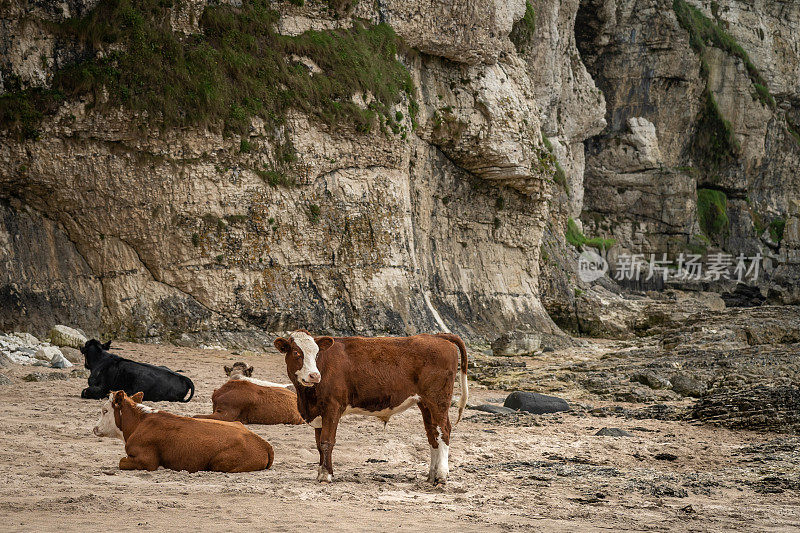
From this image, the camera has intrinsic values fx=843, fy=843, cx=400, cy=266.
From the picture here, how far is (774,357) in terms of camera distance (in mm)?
23141

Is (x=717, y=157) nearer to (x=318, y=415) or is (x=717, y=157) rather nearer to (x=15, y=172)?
(x=15, y=172)

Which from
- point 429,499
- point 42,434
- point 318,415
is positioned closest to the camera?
point 429,499

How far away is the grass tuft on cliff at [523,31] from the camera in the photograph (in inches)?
1671

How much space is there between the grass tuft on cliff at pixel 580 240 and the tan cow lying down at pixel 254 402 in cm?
4289

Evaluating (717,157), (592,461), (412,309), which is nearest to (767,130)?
(717,157)

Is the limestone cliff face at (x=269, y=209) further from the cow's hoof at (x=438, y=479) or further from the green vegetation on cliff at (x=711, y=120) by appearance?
the green vegetation on cliff at (x=711, y=120)

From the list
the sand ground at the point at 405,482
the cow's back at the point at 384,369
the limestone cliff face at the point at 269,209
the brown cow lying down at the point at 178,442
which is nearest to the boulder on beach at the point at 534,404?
the sand ground at the point at 405,482

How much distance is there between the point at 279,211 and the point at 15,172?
7447mm

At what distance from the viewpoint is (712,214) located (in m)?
70.8

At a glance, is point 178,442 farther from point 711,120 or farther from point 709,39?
point 709,39

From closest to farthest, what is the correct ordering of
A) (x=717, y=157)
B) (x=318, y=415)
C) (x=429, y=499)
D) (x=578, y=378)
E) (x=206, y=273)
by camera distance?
(x=429, y=499), (x=318, y=415), (x=578, y=378), (x=206, y=273), (x=717, y=157)

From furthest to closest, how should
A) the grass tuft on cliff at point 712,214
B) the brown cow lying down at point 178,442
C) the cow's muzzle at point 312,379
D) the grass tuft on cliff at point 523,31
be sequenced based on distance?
the grass tuft on cliff at point 712,214 → the grass tuft on cliff at point 523,31 → the brown cow lying down at point 178,442 → the cow's muzzle at point 312,379

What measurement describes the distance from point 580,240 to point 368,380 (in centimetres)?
4903

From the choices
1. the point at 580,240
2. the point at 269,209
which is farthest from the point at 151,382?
the point at 580,240
